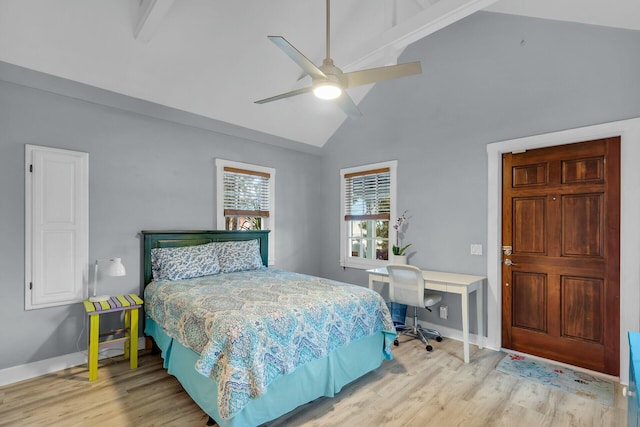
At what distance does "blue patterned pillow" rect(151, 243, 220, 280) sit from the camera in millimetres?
3303

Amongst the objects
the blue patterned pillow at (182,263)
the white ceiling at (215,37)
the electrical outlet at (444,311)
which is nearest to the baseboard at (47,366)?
the blue patterned pillow at (182,263)

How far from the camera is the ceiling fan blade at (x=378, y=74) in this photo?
213 cm

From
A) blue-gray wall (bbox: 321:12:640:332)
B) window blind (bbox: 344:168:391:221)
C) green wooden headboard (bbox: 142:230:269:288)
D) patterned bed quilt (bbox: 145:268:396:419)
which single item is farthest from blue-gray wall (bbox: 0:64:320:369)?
blue-gray wall (bbox: 321:12:640:332)

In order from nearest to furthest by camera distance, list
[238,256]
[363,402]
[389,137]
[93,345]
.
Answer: [363,402]
[93,345]
[238,256]
[389,137]

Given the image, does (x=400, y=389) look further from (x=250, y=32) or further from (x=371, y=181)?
(x=250, y=32)

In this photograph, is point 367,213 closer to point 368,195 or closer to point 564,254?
point 368,195

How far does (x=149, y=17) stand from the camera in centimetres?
260

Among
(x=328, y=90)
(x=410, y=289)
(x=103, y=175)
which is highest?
(x=328, y=90)

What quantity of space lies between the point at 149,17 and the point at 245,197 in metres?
2.33

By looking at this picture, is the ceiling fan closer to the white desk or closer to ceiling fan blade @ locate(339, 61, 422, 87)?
ceiling fan blade @ locate(339, 61, 422, 87)

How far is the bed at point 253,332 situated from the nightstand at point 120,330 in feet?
0.55

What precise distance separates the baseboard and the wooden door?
4150 mm

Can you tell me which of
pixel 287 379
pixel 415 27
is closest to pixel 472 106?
pixel 415 27

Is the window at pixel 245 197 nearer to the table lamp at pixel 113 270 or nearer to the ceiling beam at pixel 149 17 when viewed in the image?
the table lamp at pixel 113 270
